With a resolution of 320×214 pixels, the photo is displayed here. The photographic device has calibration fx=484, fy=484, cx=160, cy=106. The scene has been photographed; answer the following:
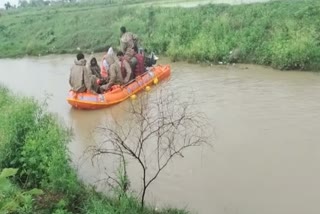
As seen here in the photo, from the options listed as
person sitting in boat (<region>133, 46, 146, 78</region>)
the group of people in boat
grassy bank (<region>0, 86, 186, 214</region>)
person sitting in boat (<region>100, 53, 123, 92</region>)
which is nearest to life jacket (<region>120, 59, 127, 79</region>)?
the group of people in boat

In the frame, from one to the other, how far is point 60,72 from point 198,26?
19.6ft

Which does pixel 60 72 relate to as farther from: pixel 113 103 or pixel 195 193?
pixel 195 193

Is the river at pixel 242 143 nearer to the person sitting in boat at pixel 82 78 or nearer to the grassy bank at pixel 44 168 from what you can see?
the person sitting in boat at pixel 82 78

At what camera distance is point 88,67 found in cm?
1289

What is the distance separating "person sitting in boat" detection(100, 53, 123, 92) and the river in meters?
0.74

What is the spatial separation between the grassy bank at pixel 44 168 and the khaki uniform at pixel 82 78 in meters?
4.39

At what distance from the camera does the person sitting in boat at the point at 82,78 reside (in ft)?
41.1

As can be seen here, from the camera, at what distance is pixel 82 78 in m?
12.6

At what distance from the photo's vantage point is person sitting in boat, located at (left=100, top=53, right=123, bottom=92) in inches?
520

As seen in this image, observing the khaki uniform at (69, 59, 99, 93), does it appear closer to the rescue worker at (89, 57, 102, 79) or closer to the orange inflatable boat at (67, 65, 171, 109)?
the orange inflatable boat at (67, 65, 171, 109)

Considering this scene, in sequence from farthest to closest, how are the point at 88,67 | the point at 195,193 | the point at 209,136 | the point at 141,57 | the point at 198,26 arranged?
the point at 198,26
the point at 141,57
the point at 88,67
the point at 209,136
the point at 195,193

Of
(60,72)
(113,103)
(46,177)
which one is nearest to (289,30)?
(113,103)

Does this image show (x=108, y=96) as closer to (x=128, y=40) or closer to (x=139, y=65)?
(x=139, y=65)

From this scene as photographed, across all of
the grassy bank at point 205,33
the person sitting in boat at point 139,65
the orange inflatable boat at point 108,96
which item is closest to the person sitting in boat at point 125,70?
the orange inflatable boat at point 108,96
